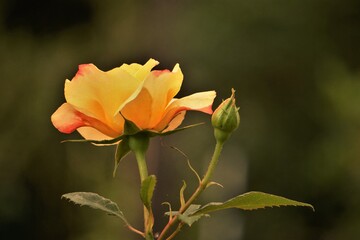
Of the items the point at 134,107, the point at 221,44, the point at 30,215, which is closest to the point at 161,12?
the point at 221,44

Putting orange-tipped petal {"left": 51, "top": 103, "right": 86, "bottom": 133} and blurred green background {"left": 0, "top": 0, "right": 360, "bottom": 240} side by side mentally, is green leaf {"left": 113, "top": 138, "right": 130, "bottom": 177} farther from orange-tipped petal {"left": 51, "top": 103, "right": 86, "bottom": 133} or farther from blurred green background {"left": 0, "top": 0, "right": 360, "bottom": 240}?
blurred green background {"left": 0, "top": 0, "right": 360, "bottom": 240}

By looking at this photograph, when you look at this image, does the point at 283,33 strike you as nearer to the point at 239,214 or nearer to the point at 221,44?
the point at 221,44

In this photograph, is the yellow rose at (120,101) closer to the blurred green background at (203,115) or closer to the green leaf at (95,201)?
the green leaf at (95,201)

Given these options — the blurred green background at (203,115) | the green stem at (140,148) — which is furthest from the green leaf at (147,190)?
the blurred green background at (203,115)

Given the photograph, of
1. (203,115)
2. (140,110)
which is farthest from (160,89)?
(203,115)

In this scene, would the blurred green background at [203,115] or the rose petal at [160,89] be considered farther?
the blurred green background at [203,115]
